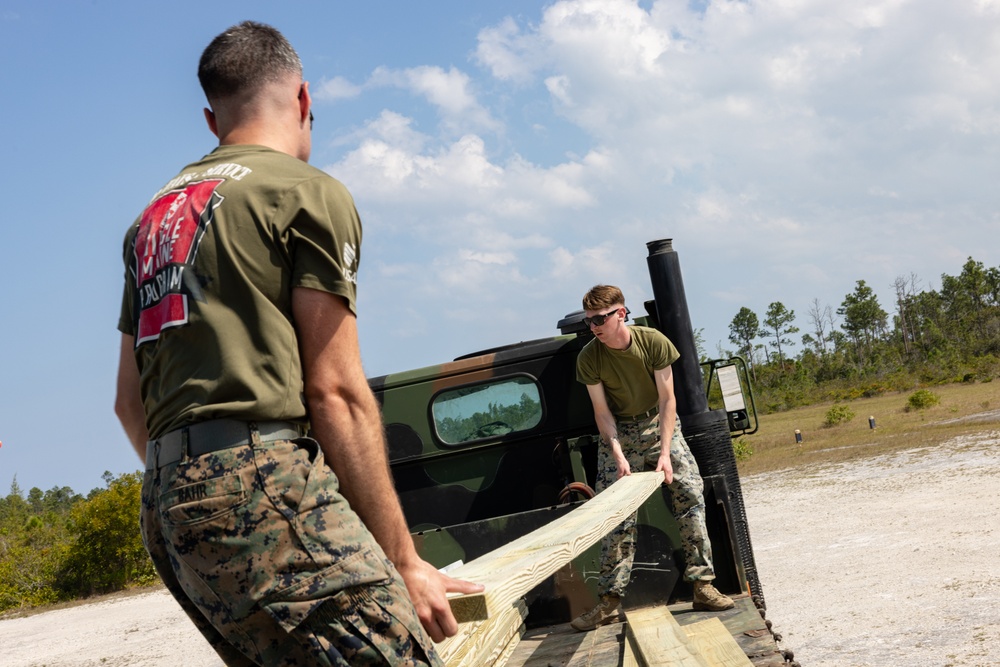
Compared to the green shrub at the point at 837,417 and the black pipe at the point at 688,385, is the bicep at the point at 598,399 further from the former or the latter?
the green shrub at the point at 837,417

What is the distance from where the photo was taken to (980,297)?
214 ft

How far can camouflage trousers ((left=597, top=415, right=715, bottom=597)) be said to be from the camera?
192 inches

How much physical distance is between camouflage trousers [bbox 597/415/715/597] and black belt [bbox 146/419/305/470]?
3274 mm

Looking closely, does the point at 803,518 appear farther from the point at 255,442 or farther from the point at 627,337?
the point at 255,442

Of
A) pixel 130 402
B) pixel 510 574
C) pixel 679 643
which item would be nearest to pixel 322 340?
pixel 130 402

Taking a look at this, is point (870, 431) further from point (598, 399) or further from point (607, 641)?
point (607, 641)

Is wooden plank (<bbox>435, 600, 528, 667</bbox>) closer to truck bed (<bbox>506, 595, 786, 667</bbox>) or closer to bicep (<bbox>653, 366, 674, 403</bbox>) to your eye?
truck bed (<bbox>506, 595, 786, 667</bbox>)

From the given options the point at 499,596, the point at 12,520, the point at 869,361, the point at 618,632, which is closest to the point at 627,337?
the point at 618,632

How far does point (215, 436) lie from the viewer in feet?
5.98

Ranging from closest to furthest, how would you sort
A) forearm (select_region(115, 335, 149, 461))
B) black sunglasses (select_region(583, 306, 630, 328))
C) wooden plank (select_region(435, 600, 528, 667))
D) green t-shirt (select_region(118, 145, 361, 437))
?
green t-shirt (select_region(118, 145, 361, 437)) < forearm (select_region(115, 335, 149, 461)) < wooden plank (select_region(435, 600, 528, 667)) < black sunglasses (select_region(583, 306, 630, 328))

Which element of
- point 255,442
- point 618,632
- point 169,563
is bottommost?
point 618,632

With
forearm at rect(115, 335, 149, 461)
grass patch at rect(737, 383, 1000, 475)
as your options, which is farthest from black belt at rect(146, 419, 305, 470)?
grass patch at rect(737, 383, 1000, 475)

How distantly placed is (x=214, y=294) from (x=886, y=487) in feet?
45.9

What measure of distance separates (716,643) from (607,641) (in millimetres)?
739
